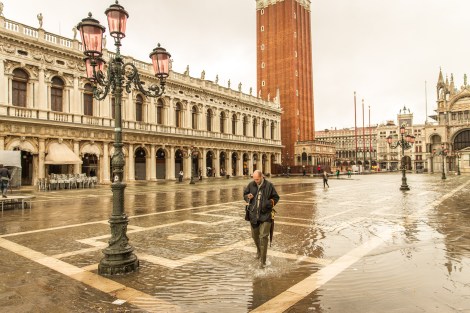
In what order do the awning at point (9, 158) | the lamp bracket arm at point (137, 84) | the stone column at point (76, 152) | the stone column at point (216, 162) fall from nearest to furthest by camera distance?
the lamp bracket arm at point (137, 84)
the awning at point (9, 158)
the stone column at point (76, 152)
the stone column at point (216, 162)

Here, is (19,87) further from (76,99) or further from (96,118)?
(96,118)

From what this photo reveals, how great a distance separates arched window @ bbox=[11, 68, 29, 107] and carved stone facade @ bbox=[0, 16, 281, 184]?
7 cm

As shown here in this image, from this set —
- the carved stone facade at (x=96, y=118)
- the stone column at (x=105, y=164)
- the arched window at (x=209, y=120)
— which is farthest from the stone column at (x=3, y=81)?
the arched window at (x=209, y=120)

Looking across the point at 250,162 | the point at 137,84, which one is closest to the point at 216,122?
the point at 250,162

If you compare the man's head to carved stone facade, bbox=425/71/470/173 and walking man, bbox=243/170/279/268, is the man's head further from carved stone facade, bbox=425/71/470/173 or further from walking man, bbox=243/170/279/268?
carved stone facade, bbox=425/71/470/173

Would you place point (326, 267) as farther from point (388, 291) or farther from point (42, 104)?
point (42, 104)

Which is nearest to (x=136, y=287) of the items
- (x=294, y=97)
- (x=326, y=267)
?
(x=326, y=267)

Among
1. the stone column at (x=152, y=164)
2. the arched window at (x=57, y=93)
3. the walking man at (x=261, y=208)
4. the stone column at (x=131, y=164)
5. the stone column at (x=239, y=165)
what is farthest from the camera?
the stone column at (x=239, y=165)

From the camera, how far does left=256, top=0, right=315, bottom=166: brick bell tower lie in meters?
61.8

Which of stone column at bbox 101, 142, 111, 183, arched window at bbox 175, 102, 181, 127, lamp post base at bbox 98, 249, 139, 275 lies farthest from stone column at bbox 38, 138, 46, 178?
lamp post base at bbox 98, 249, 139, 275

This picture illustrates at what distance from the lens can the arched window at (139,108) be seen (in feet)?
119

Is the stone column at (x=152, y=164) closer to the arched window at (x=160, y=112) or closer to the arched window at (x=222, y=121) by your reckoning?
the arched window at (x=160, y=112)

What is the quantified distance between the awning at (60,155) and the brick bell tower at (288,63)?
40.9 meters

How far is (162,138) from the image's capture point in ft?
126
